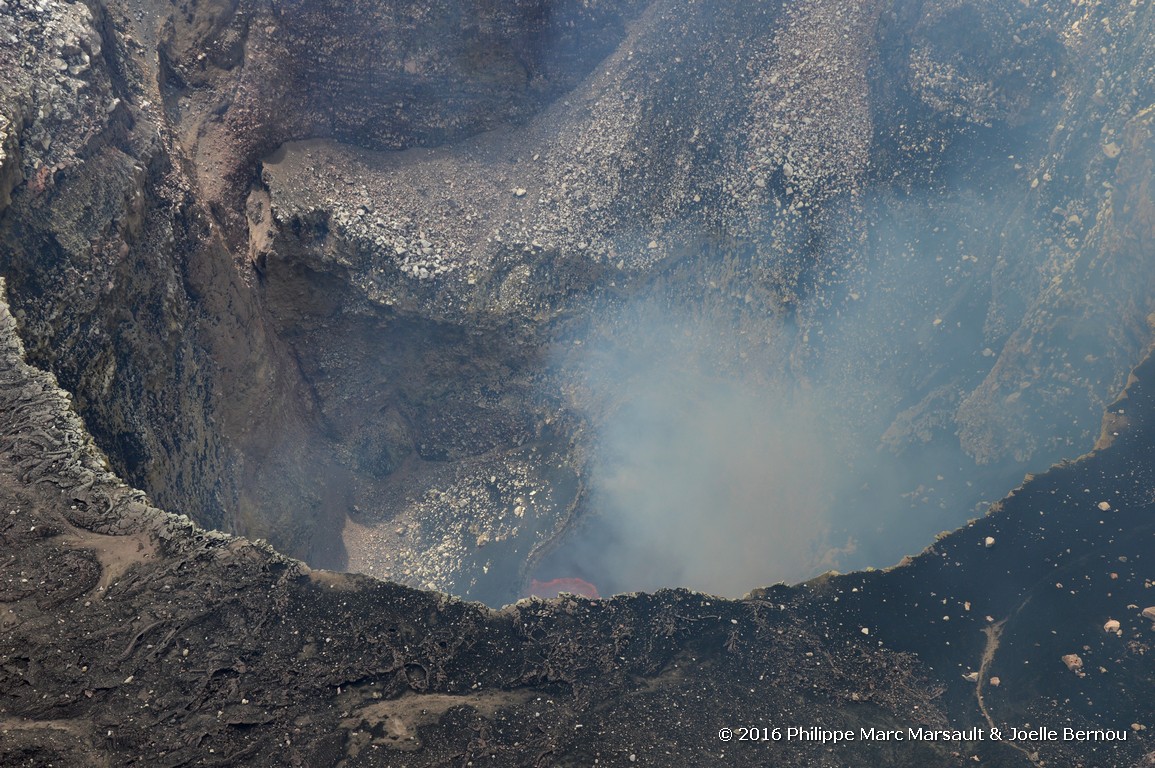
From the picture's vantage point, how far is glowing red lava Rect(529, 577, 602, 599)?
17609 millimetres

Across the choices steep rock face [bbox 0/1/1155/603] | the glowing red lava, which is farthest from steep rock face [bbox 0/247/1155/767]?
the glowing red lava

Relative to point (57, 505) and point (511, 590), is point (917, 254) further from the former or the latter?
point (57, 505)

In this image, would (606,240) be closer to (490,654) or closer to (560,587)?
(560,587)

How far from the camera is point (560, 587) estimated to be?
17.8m

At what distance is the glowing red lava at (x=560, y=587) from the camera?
17609mm

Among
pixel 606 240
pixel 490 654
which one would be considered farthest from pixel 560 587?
→ pixel 490 654

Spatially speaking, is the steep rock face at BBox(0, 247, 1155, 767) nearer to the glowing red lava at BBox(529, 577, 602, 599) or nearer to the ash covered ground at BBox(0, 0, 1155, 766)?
the ash covered ground at BBox(0, 0, 1155, 766)

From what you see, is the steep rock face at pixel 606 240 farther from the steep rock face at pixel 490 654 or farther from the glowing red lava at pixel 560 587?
the steep rock face at pixel 490 654

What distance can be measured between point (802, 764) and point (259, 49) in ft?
49.7

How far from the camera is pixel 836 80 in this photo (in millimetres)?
16016

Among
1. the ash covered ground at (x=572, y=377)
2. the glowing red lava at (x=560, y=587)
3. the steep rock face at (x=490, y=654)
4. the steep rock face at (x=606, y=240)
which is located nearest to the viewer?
the steep rock face at (x=490, y=654)

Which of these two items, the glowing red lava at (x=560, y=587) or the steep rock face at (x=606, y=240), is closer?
the steep rock face at (x=606, y=240)

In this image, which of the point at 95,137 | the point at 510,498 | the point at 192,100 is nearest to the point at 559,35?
the point at 192,100

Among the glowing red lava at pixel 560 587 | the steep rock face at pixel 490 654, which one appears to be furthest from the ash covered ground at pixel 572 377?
the glowing red lava at pixel 560 587
